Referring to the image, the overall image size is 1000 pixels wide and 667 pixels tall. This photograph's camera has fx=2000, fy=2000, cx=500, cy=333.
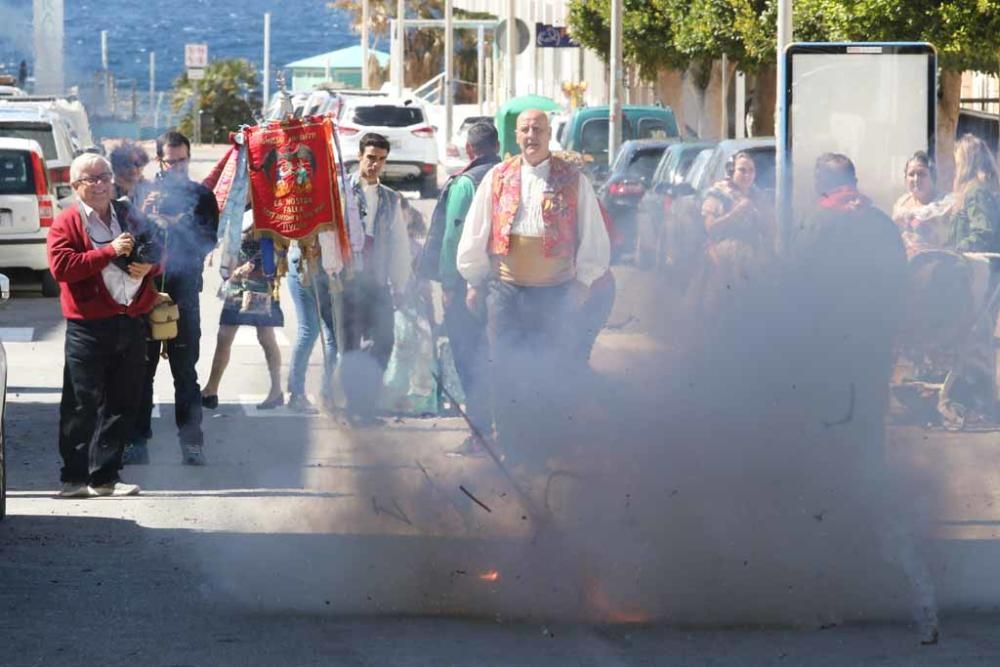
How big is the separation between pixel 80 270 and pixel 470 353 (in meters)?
1.89

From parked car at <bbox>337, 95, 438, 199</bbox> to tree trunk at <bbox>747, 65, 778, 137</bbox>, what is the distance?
644 cm

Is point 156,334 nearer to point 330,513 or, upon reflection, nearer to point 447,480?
point 330,513

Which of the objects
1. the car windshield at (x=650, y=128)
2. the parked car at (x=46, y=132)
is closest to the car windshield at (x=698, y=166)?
the parked car at (x=46, y=132)

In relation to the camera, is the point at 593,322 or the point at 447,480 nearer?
the point at 447,480

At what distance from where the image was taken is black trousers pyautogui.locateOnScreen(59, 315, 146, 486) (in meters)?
9.50

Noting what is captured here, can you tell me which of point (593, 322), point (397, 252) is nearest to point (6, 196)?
point (397, 252)

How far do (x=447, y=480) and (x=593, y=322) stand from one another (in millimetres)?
2115

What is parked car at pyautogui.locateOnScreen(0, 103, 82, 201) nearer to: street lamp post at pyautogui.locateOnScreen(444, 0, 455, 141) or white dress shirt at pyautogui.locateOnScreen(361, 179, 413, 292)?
white dress shirt at pyautogui.locateOnScreen(361, 179, 413, 292)

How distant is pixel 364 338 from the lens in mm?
10523

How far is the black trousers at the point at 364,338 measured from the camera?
32.4 feet

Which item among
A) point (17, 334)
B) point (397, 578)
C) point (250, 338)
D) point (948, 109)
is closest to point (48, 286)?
point (17, 334)

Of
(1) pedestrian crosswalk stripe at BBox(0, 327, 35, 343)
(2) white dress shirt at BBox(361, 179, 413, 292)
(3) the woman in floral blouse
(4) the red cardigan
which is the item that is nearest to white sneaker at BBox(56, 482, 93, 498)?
(4) the red cardigan

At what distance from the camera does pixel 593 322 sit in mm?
9234

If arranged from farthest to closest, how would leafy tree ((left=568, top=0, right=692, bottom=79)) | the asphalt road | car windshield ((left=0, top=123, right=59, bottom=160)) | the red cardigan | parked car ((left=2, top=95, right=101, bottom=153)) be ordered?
leafy tree ((left=568, top=0, right=692, bottom=79)) → parked car ((left=2, top=95, right=101, bottom=153)) → car windshield ((left=0, top=123, right=59, bottom=160)) → the red cardigan → the asphalt road
